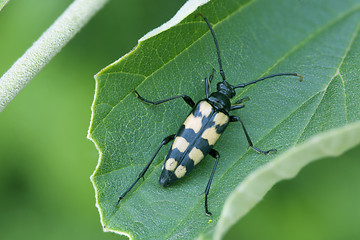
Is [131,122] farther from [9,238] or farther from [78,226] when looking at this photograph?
[9,238]

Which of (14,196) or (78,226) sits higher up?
(14,196)

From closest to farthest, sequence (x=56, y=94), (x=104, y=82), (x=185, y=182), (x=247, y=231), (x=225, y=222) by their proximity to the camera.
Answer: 1. (x=225, y=222)
2. (x=104, y=82)
3. (x=185, y=182)
4. (x=247, y=231)
5. (x=56, y=94)

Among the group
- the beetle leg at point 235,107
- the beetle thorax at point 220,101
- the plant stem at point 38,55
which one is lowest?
the beetle leg at point 235,107

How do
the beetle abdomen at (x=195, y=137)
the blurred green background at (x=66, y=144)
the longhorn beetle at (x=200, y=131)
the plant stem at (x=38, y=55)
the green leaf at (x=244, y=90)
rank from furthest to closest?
the blurred green background at (x=66, y=144) < the beetle abdomen at (x=195, y=137) < the longhorn beetle at (x=200, y=131) < the green leaf at (x=244, y=90) < the plant stem at (x=38, y=55)

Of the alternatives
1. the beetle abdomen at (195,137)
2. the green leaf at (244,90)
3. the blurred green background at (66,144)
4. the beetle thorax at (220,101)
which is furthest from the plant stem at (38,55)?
the blurred green background at (66,144)

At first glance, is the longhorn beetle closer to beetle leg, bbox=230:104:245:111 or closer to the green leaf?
beetle leg, bbox=230:104:245:111

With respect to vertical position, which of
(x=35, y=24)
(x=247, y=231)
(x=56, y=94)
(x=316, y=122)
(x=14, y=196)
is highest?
(x=35, y=24)

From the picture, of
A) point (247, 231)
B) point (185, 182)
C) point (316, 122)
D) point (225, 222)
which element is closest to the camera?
point (225, 222)

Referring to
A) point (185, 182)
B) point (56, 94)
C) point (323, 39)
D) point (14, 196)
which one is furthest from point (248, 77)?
point (14, 196)

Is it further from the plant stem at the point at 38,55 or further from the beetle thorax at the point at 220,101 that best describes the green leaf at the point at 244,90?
the plant stem at the point at 38,55
